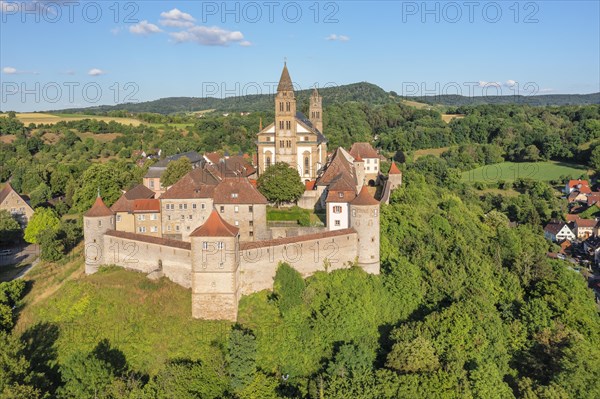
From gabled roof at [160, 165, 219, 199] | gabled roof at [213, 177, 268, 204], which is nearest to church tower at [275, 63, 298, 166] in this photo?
gabled roof at [160, 165, 219, 199]

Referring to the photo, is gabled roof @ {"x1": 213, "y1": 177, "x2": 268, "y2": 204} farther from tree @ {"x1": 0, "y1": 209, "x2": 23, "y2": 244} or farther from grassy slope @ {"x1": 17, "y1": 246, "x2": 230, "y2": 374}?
tree @ {"x1": 0, "y1": 209, "x2": 23, "y2": 244}

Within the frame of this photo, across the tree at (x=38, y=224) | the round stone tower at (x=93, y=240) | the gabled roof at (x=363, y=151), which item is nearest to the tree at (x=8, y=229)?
the tree at (x=38, y=224)

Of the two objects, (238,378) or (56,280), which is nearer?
(238,378)

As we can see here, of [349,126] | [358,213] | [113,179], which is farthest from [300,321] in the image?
[349,126]

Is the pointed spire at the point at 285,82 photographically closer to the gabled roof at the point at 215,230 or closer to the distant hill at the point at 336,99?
the gabled roof at the point at 215,230

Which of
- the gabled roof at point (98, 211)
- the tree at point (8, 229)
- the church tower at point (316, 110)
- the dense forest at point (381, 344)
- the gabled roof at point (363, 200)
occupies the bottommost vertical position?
the dense forest at point (381, 344)

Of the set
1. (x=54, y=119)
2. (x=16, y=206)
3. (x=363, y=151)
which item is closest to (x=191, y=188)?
(x=363, y=151)

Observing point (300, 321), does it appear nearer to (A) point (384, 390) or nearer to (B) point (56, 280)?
(A) point (384, 390)

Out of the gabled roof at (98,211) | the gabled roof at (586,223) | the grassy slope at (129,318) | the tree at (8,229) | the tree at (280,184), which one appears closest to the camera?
the grassy slope at (129,318)
